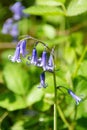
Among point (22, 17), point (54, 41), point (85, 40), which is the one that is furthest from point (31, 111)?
point (85, 40)

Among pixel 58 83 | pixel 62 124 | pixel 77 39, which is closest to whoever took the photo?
pixel 58 83

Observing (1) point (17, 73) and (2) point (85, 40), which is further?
(2) point (85, 40)

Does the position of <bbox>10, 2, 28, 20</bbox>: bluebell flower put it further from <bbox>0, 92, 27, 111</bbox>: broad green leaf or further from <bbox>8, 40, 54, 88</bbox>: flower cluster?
<bbox>8, 40, 54, 88</bbox>: flower cluster

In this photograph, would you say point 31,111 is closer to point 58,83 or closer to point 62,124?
point 62,124

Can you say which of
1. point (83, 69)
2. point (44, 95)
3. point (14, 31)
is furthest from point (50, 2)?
point (14, 31)

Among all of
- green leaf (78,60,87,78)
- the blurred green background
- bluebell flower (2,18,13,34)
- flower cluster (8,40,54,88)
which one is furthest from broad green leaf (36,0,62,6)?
bluebell flower (2,18,13,34)

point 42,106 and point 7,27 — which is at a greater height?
point 7,27

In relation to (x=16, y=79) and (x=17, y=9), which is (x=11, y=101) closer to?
(x=16, y=79)
